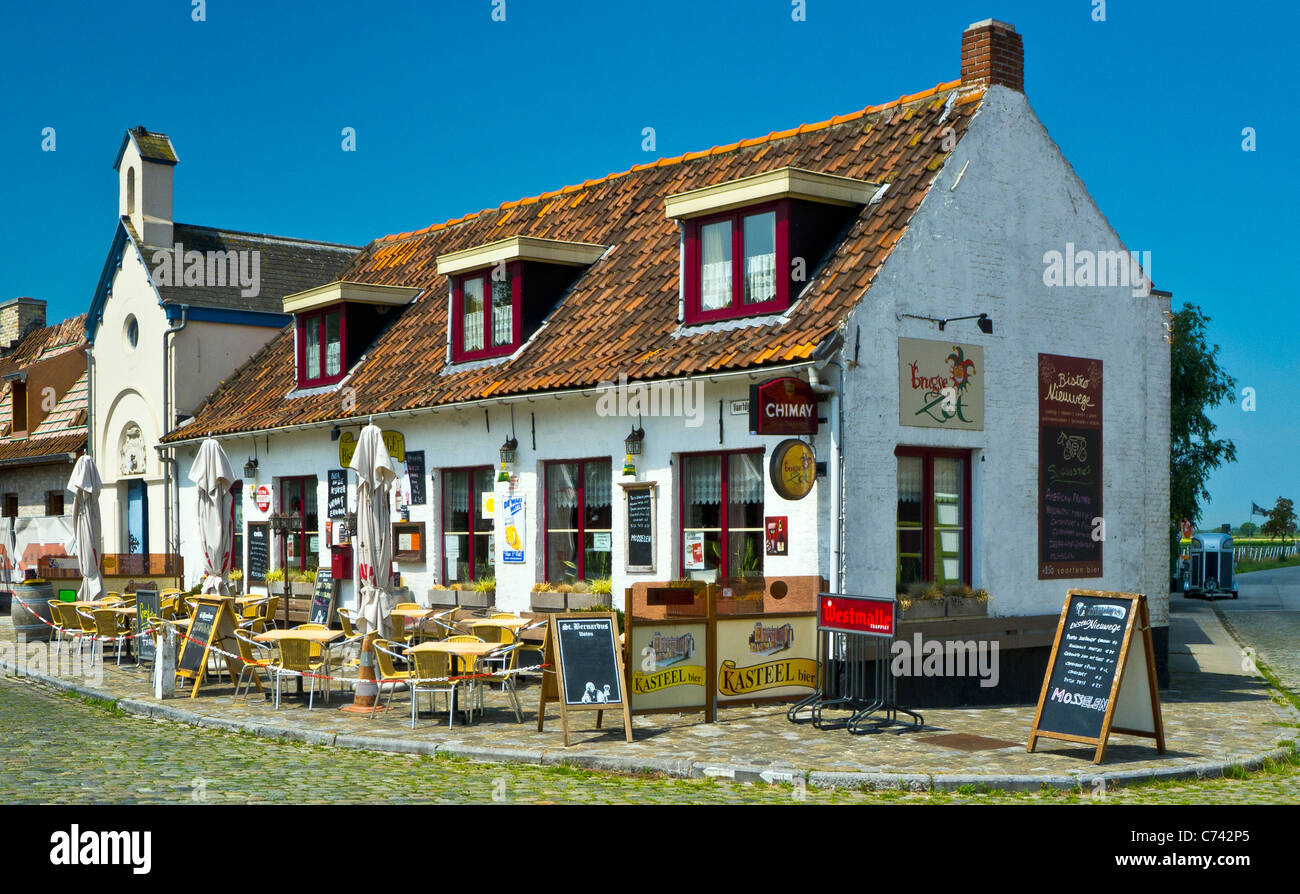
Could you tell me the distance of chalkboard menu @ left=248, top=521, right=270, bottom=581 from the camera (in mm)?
23250

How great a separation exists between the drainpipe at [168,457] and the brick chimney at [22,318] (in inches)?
742

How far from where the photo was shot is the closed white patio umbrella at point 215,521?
1780 cm

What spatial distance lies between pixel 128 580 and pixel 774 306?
13200mm

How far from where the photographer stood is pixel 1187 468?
3809 centimetres

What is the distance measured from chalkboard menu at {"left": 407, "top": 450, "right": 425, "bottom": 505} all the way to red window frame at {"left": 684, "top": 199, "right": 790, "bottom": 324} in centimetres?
539

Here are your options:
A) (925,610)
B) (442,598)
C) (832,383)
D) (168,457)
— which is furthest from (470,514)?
(168,457)

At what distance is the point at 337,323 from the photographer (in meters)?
22.6

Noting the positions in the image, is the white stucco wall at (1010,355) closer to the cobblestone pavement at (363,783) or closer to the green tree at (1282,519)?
the cobblestone pavement at (363,783)

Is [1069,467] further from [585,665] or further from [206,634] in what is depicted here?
[206,634]

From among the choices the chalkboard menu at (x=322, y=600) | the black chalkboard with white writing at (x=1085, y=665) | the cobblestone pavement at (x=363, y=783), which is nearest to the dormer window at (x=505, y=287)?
the chalkboard menu at (x=322, y=600)

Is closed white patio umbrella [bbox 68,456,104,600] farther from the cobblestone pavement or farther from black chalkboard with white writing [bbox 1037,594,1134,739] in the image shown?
black chalkboard with white writing [bbox 1037,594,1134,739]

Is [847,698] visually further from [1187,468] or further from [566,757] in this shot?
[1187,468]

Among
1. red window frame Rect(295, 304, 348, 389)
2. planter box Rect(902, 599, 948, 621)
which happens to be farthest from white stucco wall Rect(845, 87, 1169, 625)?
red window frame Rect(295, 304, 348, 389)

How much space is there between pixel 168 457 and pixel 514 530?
10.8m
